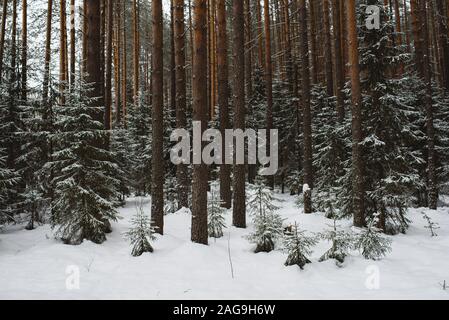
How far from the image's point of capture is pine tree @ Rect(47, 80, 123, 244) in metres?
7.52

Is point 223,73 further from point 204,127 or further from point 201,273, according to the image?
point 201,273

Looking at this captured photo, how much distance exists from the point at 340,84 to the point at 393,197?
260 inches

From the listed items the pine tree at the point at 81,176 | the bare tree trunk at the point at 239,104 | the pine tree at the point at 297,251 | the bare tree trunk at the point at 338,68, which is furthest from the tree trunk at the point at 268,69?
the pine tree at the point at 297,251

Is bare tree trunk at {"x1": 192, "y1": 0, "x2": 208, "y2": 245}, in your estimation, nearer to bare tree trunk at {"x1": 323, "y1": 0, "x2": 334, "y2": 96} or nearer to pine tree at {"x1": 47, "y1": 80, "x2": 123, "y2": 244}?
pine tree at {"x1": 47, "y1": 80, "x2": 123, "y2": 244}

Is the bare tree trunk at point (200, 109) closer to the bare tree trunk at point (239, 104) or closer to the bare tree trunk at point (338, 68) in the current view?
the bare tree trunk at point (239, 104)

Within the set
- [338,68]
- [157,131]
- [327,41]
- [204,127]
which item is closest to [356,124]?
[204,127]

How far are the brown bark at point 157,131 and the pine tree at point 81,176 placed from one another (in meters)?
1.08

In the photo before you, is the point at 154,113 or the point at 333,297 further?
the point at 154,113

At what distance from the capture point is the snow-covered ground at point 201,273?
16.1 ft

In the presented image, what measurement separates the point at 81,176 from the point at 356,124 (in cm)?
770

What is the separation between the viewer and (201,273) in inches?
233

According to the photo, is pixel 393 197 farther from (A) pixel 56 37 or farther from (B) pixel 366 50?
(A) pixel 56 37
